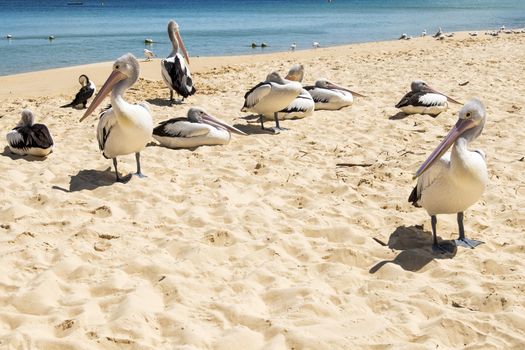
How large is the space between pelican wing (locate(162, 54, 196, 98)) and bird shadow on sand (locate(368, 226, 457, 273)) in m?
5.99

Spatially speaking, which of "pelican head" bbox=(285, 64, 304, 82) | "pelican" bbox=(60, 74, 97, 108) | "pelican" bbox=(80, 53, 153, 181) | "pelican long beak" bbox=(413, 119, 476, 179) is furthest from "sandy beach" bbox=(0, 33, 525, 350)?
"pelican" bbox=(60, 74, 97, 108)

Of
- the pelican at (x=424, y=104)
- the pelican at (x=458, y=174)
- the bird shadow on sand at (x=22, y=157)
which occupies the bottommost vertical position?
the bird shadow on sand at (x=22, y=157)

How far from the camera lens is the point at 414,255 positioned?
166 inches

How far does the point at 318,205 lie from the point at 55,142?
3829 millimetres

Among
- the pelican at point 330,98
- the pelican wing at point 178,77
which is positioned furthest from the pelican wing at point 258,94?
the pelican wing at point 178,77

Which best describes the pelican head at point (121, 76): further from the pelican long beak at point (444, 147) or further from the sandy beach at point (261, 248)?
the pelican long beak at point (444, 147)

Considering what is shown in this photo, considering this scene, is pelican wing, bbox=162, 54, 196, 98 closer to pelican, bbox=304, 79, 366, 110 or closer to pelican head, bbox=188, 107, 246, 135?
pelican, bbox=304, 79, 366, 110

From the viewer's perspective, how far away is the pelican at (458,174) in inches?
164

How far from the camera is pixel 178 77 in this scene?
997cm

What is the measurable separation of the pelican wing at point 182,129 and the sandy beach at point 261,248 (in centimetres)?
20

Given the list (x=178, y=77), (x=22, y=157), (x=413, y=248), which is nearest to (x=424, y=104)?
(x=178, y=77)

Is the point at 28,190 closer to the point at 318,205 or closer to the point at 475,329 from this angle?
the point at 318,205

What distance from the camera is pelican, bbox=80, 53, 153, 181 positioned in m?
5.84

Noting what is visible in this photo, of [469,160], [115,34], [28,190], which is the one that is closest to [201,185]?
[28,190]
